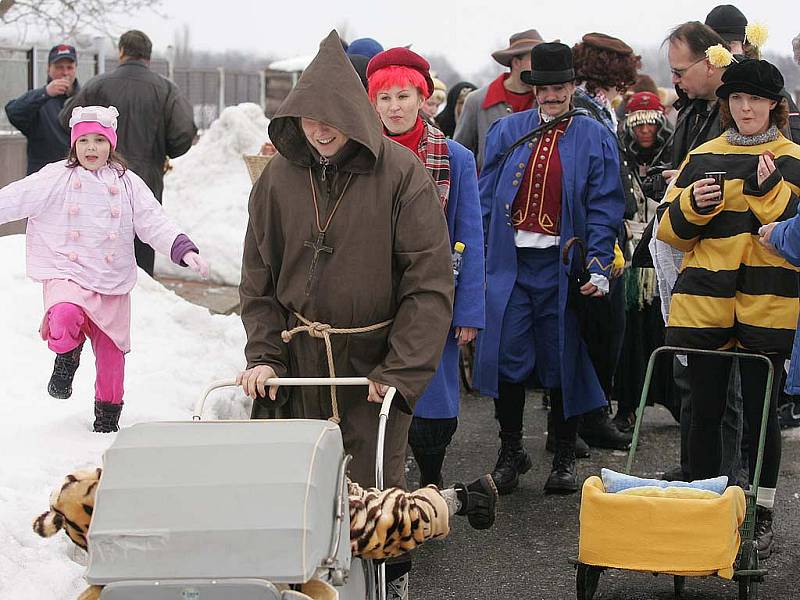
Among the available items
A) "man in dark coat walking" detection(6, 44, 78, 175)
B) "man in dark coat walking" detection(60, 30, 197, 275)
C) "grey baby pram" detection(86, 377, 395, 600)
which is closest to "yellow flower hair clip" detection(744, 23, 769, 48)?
"grey baby pram" detection(86, 377, 395, 600)

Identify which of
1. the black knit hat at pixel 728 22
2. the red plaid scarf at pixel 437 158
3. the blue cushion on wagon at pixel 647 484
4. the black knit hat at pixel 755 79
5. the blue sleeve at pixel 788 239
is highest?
the black knit hat at pixel 728 22

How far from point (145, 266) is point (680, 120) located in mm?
5209

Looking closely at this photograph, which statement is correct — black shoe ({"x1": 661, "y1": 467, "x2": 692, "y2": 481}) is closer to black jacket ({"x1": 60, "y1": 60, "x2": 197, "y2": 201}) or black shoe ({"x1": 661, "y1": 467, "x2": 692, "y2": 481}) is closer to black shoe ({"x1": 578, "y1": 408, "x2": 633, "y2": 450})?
black shoe ({"x1": 578, "y1": 408, "x2": 633, "y2": 450})

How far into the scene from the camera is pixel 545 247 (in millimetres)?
6840

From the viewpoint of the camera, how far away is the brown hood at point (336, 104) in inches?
171

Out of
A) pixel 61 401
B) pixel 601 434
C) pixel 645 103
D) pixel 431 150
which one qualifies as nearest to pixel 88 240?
pixel 61 401

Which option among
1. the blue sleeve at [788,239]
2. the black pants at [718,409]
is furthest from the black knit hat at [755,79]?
the black pants at [718,409]

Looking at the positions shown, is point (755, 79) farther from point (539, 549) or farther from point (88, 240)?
point (88, 240)

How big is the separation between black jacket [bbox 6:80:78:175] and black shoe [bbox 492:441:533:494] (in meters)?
5.40

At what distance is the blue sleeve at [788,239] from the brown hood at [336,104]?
1.78 m

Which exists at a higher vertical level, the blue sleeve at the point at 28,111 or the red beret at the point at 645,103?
the red beret at the point at 645,103

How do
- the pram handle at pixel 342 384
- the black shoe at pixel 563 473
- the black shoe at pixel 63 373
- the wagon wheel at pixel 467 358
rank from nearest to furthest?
the pram handle at pixel 342 384 → the black shoe at pixel 63 373 → the black shoe at pixel 563 473 → the wagon wheel at pixel 467 358

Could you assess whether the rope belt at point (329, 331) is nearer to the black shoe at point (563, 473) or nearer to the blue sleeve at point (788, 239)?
the blue sleeve at point (788, 239)

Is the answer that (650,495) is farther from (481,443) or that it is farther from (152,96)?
(152,96)
